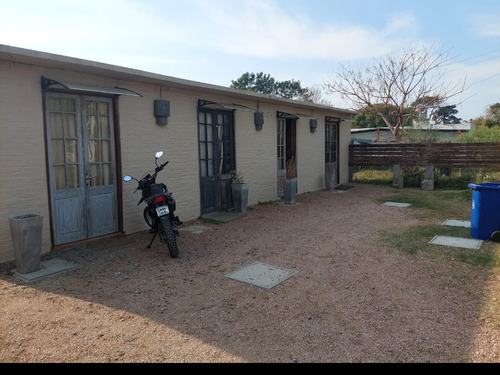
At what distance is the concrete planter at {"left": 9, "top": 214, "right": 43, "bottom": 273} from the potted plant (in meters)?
4.33

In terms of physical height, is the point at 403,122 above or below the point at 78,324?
above

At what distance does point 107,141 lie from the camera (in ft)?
19.3

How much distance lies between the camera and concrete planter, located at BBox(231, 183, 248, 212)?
26.5ft

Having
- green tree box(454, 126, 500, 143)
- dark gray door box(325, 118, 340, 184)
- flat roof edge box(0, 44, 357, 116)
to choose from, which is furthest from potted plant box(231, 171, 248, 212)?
green tree box(454, 126, 500, 143)

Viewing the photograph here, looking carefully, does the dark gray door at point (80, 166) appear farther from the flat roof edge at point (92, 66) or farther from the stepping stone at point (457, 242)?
the stepping stone at point (457, 242)

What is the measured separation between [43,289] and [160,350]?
1.94 m

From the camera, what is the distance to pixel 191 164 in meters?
7.29

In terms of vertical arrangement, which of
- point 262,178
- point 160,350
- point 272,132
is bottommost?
point 160,350

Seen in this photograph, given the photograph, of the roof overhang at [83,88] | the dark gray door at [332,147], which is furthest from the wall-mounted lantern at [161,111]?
the dark gray door at [332,147]

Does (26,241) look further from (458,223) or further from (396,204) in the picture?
(396,204)

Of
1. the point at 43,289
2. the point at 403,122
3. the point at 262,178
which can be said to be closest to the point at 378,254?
the point at 43,289

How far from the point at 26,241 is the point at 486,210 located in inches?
241

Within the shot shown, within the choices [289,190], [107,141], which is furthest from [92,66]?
[289,190]

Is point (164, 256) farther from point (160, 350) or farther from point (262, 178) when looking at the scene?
point (262, 178)
